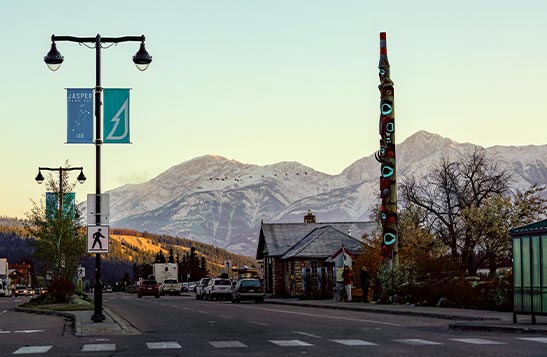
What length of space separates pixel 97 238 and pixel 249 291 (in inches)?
1252

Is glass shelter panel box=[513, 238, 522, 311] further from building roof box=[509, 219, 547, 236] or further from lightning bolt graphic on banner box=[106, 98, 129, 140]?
lightning bolt graphic on banner box=[106, 98, 129, 140]

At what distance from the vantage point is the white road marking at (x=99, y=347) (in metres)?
18.5

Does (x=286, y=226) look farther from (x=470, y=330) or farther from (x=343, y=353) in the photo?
(x=343, y=353)

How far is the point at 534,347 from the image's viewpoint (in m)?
18.2

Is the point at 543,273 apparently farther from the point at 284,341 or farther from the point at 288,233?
the point at 288,233

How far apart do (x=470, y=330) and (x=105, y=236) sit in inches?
398

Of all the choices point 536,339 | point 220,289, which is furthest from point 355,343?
point 220,289

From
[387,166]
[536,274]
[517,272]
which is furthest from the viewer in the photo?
[387,166]

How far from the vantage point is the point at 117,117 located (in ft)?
85.6

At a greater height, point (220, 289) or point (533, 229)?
point (533, 229)

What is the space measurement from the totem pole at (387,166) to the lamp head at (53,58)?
22.8m

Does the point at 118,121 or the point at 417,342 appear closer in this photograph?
the point at 417,342

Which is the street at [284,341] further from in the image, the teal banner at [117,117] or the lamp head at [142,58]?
the lamp head at [142,58]

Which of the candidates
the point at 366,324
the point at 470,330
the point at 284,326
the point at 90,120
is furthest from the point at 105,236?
the point at 470,330
